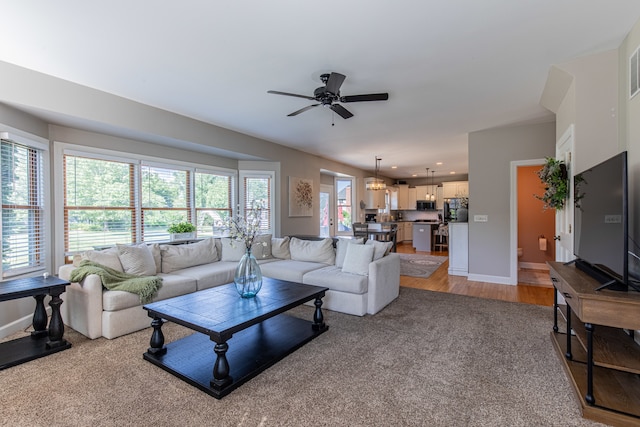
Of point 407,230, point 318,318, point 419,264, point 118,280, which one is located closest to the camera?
point 318,318

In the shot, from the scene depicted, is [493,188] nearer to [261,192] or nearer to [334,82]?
[334,82]

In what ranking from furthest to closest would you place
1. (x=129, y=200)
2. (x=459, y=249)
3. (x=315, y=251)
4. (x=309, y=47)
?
(x=459, y=249) < (x=315, y=251) < (x=129, y=200) < (x=309, y=47)

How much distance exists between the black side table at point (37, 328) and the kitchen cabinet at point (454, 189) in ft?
35.2

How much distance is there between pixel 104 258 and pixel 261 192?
3.28m

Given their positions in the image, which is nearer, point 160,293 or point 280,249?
point 160,293

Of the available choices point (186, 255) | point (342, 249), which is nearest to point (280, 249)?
point (342, 249)

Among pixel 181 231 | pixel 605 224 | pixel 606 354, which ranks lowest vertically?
pixel 606 354

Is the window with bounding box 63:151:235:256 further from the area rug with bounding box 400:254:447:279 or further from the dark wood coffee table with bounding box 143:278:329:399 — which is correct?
the area rug with bounding box 400:254:447:279

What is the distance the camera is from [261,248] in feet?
16.7

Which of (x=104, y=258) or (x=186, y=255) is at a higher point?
(x=104, y=258)

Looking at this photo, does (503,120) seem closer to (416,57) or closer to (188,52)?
(416,57)

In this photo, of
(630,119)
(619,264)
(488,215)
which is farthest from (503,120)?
(619,264)

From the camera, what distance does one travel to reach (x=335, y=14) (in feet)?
7.05

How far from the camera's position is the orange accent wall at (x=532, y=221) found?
6410mm
